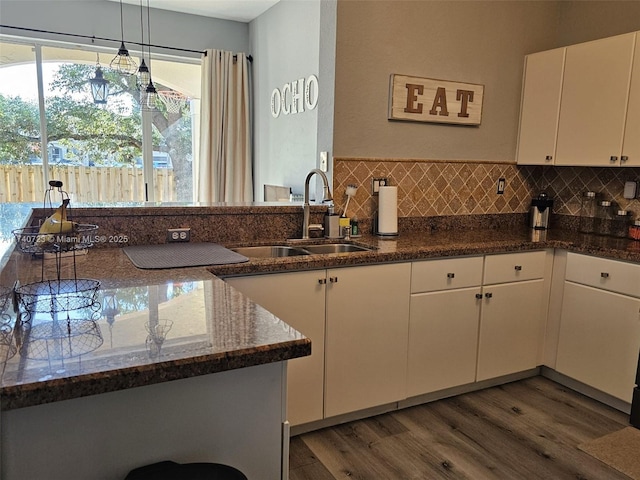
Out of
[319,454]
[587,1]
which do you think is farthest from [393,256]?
[587,1]

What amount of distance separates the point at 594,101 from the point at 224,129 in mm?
3522

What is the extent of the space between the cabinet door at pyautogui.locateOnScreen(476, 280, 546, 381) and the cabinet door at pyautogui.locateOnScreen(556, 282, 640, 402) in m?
0.14

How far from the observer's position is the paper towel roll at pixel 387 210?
2.91 m

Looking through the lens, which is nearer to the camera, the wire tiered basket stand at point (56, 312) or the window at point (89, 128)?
the wire tiered basket stand at point (56, 312)

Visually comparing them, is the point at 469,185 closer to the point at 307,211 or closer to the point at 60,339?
the point at 307,211

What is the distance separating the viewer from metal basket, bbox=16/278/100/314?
1335 mm

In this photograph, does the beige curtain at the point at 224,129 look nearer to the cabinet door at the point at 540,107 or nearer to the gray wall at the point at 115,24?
the gray wall at the point at 115,24

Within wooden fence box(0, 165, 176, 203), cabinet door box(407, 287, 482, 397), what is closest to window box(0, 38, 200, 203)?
wooden fence box(0, 165, 176, 203)

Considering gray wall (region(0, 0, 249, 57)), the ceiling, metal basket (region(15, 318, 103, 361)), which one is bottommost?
metal basket (region(15, 318, 103, 361))

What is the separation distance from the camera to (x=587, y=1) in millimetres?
3291

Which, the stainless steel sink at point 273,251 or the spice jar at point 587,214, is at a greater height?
the spice jar at point 587,214

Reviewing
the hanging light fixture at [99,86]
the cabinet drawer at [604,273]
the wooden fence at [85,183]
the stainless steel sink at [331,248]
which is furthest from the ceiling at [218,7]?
the cabinet drawer at [604,273]

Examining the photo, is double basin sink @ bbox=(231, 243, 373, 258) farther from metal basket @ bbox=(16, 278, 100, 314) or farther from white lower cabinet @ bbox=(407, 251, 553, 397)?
metal basket @ bbox=(16, 278, 100, 314)

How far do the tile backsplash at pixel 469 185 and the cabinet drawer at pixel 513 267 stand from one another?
62 cm
